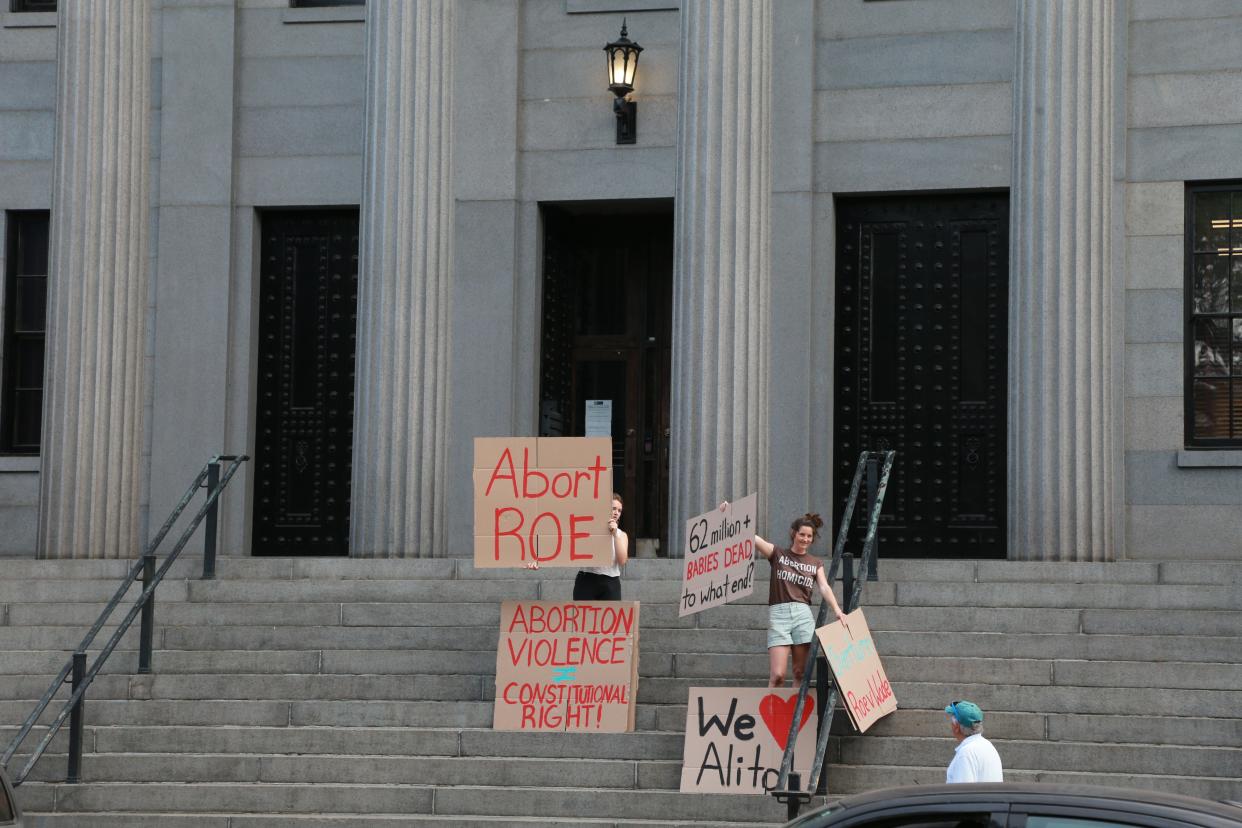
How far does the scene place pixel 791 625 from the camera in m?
13.9

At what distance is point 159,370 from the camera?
2134cm

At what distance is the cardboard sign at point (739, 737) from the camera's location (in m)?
13.4

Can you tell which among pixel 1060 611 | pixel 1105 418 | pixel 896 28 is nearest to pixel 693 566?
pixel 1060 611

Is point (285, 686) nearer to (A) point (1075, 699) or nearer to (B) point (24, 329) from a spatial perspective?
(A) point (1075, 699)

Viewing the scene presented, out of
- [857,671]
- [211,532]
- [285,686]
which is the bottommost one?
[285,686]

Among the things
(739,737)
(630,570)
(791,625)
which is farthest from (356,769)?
(630,570)

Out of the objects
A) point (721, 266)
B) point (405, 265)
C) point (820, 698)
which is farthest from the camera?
point (405, 265)

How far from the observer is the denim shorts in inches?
547

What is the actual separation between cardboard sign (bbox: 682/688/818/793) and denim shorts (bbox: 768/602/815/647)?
427mm

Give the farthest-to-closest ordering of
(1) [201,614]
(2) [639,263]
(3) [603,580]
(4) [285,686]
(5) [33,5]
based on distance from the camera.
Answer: (5) [33,5], (2) [639,263], (1) [201,614], (4) [285,686], (3) [603,580]

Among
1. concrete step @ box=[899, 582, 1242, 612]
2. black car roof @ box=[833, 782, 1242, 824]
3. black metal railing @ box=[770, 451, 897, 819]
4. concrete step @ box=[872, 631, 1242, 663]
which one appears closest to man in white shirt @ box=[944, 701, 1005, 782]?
black metal railing @ box=[770, 451, 897, 819]

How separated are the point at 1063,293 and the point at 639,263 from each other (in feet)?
18.5

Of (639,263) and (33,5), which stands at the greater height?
(33,5)

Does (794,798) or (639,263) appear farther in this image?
(639,263)
